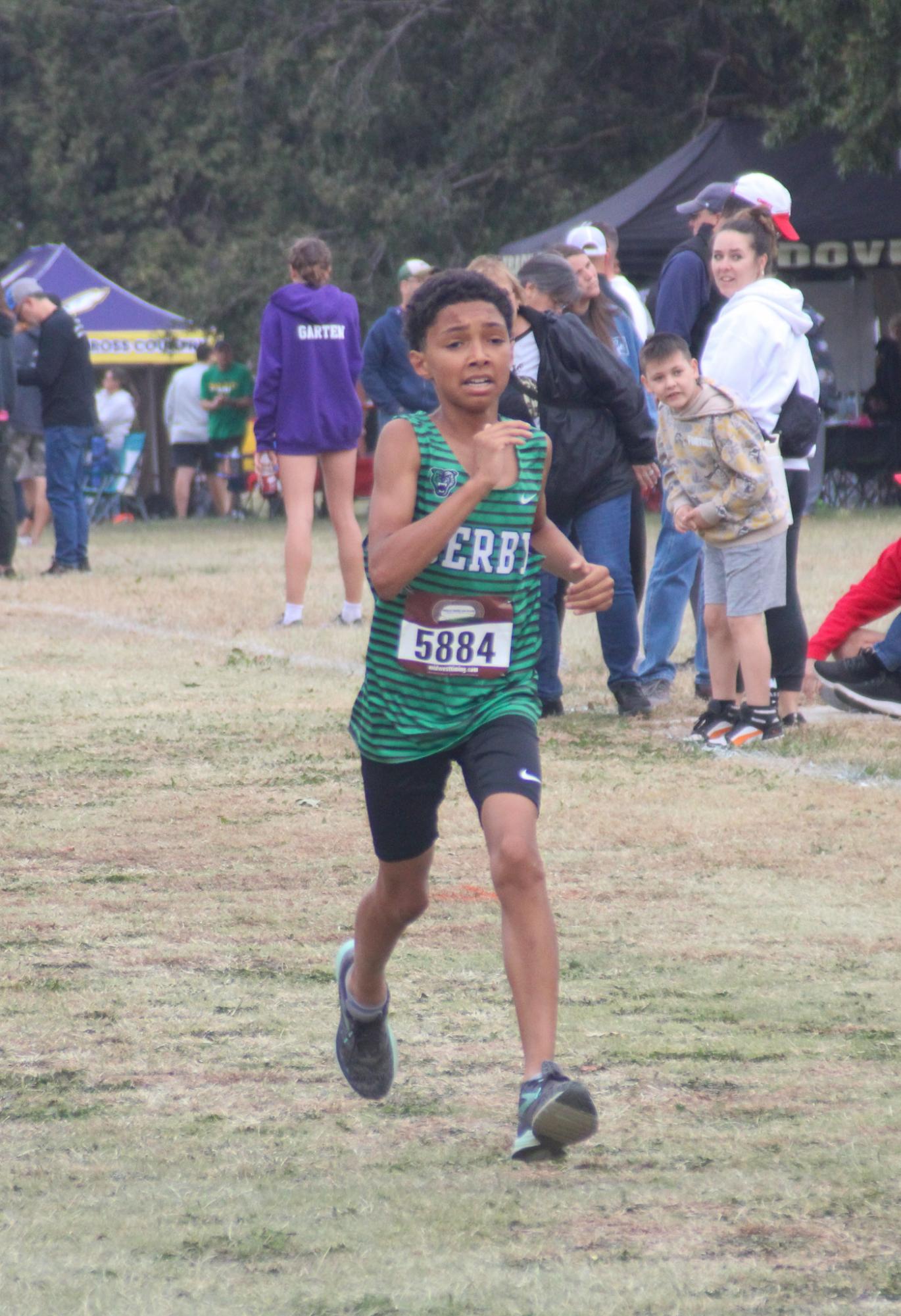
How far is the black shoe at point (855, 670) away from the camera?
324 inches

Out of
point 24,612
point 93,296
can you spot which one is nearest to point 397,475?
point 24,612

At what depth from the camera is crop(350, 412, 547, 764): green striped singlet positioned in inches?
143

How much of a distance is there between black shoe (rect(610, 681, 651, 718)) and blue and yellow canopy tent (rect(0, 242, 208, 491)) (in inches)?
641

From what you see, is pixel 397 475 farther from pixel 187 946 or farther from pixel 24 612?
pixel 24 612

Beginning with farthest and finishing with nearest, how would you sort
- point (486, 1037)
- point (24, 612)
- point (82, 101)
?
point (82, 101) → point (24, 612) → point (486, 1037)

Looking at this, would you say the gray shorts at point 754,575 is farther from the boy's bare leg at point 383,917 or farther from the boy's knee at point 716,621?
the boy's bare leg at point 383,917

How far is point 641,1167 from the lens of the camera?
334cm

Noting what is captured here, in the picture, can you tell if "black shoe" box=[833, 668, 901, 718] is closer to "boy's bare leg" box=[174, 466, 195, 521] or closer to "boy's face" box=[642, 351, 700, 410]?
"boy's face" box=[642, 351, 700, 410]

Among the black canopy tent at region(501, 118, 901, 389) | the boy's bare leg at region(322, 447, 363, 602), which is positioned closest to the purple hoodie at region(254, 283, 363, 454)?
the boy's bare leg at region(322, 447, 363, 602)

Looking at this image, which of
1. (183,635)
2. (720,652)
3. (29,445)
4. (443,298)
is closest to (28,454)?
(29,445)

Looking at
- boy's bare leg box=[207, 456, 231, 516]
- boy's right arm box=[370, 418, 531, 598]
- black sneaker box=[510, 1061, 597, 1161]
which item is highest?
boy's right arm box=[370, 418, 531, 598]

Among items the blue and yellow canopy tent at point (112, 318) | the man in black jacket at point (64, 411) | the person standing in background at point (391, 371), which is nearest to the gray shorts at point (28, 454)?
the man in black jacket at point (64, 411)

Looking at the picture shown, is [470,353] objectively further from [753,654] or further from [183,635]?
[183,635]

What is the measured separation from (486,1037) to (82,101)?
96.1 ft
